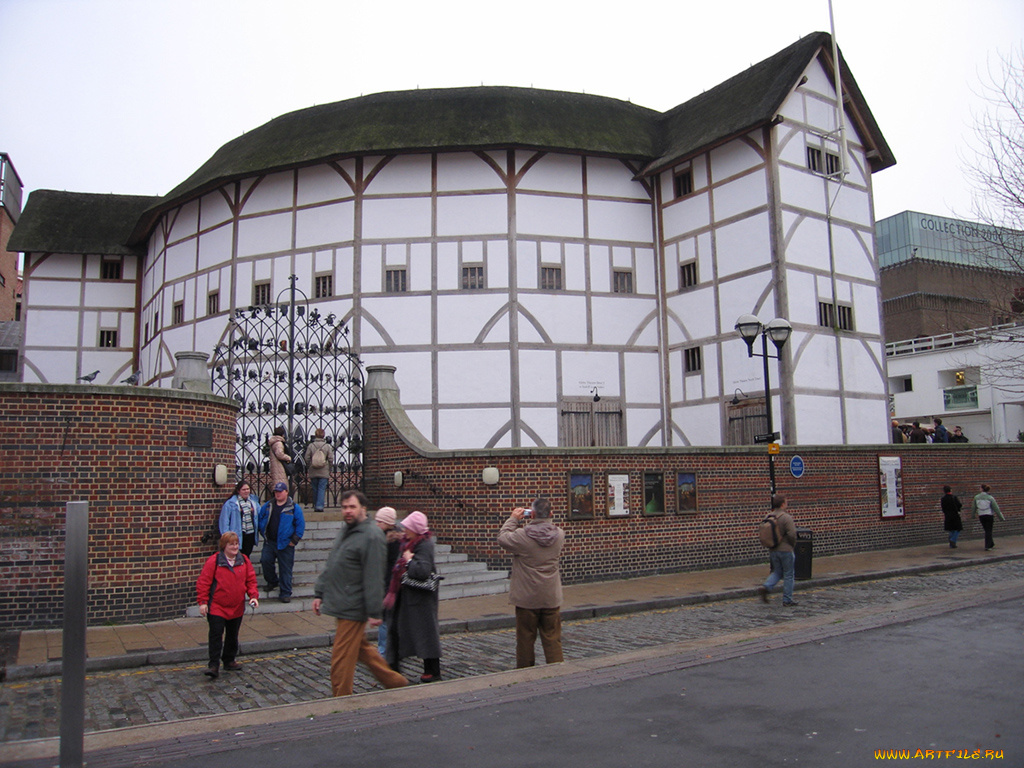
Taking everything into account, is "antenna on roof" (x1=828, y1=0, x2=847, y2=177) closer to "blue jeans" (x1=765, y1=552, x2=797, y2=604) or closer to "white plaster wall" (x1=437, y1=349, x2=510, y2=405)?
"white plaster wall" (x1=437, y1=349, x2=510, y2=405)

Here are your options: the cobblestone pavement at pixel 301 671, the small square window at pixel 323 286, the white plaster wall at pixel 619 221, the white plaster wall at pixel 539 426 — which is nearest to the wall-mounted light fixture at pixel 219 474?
the cobblestone pavement at pixel 301 671

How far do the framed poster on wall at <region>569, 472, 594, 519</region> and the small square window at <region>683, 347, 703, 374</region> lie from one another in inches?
386

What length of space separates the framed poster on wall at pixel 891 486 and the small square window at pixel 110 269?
1063 inches

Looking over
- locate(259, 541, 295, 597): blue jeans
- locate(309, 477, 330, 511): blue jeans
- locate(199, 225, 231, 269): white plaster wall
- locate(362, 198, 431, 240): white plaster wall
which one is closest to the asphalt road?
locate(259, 541, 295, 597): blue jeans

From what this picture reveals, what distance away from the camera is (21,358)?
98.3 ft

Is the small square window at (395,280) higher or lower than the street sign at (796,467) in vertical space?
higher

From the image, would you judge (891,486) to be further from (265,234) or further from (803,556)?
(265,234)

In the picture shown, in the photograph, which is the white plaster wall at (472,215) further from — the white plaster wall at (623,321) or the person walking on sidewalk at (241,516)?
the person walking on sidewalk at (241,516)

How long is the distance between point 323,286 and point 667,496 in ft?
42.3

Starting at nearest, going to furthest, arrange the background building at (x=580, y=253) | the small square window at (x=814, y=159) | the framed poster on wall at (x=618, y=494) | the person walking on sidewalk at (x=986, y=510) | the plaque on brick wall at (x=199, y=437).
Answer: the plaque on brick wall at (x=199, y=437) < the framed poster on wall at (x=618, y=494) < the person walking on sidewalk at (x=986, y=510) < the background building at (x=580, y=253) < the small square window at (x=814, y=159)

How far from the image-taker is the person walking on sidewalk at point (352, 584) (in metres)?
6.35

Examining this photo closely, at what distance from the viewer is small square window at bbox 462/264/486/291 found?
76.2ft

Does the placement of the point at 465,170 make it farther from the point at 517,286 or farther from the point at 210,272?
the point at 210,272

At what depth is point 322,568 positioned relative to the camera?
12.4 meters
